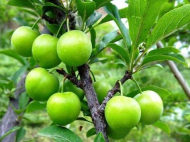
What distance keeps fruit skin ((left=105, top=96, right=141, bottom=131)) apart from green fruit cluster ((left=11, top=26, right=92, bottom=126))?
9cm

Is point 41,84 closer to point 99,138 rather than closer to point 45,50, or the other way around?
point 45,50

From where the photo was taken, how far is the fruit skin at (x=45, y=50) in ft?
1.99

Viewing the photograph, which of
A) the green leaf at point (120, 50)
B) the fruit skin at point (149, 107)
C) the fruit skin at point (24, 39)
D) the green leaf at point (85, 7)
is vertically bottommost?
the fruit skin at point (149, 107)

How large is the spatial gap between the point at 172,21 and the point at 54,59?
0.31 metres

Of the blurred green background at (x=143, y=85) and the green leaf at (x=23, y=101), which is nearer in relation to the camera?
the green leaf at (x=23, y=101)

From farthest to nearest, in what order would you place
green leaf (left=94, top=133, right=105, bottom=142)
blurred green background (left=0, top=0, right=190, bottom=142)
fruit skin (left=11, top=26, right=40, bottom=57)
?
blurred green background (left=0, top=0, right=190, bottom=142) → fruit skin (left=11, top=26, right=40, bottom=57) → green leaf (left=94, top=133, right=105, bottom=142)

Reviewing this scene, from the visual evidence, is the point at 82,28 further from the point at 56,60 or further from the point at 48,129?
the point at 48,129

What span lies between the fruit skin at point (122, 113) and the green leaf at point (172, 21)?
0.62ft

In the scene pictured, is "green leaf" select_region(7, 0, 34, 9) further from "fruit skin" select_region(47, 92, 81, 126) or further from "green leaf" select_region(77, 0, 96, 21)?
"fruit skin" select_region(47, 92, 81, 126)

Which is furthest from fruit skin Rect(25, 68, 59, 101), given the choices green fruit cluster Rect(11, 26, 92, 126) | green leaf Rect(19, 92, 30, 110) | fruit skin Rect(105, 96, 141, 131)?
green leaf Rect(19, 92, 30, 110)

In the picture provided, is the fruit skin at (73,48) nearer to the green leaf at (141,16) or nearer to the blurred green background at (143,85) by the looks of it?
the green leaf at (141,16)

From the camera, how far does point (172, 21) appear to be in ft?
1.89

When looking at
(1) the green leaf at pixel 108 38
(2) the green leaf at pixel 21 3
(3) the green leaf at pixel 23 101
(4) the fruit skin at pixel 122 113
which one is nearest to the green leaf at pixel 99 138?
(4) the fruit skin at pixel 122 113

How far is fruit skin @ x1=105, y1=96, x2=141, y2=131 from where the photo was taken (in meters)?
0.54
